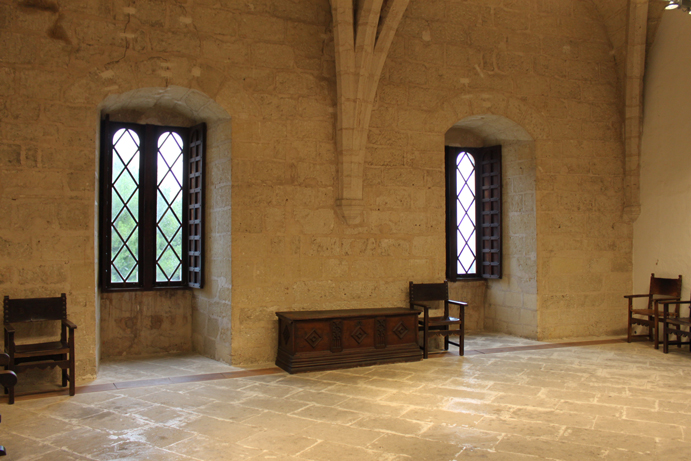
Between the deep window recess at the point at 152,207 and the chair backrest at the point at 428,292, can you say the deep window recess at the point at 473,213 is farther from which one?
the deep window recess at the point at 152,207

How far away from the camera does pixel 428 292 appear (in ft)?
20.2

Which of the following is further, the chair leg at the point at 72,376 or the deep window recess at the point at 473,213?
the deep window recess at the point at 473,213

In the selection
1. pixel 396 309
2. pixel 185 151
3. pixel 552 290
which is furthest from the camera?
pixel 552 290

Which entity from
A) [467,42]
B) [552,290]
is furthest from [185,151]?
[552,290]

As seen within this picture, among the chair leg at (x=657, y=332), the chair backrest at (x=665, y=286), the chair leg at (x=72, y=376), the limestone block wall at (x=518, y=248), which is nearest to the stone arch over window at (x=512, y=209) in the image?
the limestone block wall at (x=518, y=248)

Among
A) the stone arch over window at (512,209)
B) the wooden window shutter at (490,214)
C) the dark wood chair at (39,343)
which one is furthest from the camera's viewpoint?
the wooden window shutter at (490,214)

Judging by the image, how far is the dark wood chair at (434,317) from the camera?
573 cm

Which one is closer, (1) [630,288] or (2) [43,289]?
(2) [43,289]

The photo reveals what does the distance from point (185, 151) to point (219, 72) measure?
1.22 m

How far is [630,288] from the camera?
7098 mm

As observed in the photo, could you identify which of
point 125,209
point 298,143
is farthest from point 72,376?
point 298,143

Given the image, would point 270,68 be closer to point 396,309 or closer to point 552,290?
point 396,309

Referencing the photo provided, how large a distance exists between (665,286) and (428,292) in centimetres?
286

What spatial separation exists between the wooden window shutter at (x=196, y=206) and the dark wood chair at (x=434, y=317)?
2304 millimetres
